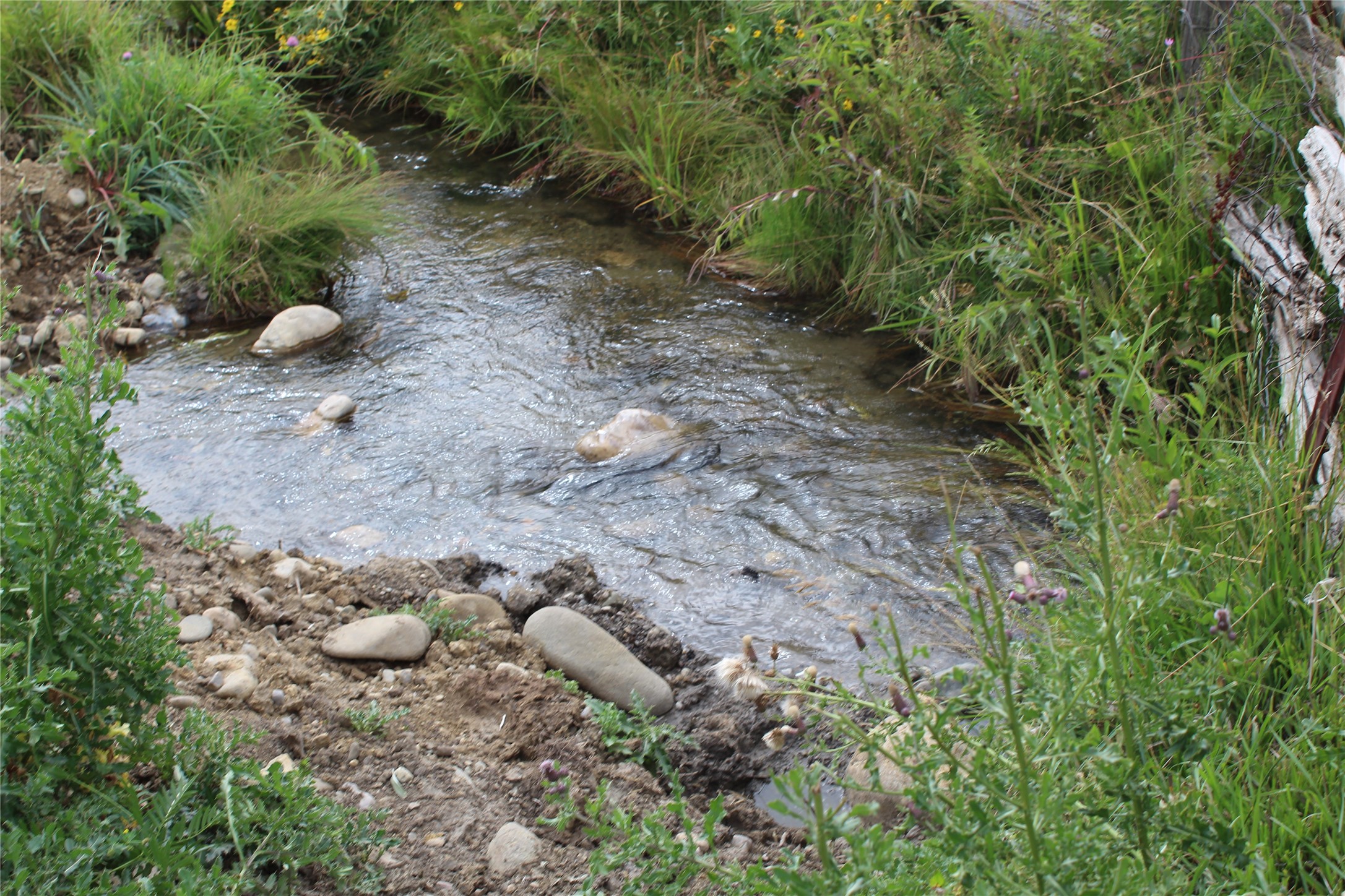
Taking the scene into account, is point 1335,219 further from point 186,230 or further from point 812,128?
point 186,230

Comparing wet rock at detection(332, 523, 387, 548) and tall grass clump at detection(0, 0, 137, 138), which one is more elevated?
tall grass clump at detection(0, 0, 137, 138)

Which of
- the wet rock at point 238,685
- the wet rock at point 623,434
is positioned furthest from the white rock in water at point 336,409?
the wet rock at point 238,685

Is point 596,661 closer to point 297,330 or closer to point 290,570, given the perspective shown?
point 290,570

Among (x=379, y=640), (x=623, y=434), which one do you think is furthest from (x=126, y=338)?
(x=379, y=640)

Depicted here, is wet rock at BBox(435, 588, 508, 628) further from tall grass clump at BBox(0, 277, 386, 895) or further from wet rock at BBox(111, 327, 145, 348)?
wet rock at BBox(111, 327, 145, 348)

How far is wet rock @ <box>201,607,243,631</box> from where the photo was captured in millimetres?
2461

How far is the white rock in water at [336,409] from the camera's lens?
431 cm

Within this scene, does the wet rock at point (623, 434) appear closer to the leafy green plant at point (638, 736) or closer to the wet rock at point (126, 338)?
the leafy green plant at point (638, 736)

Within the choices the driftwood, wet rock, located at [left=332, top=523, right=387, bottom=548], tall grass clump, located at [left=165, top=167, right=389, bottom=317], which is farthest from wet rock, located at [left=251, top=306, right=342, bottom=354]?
the driftwood

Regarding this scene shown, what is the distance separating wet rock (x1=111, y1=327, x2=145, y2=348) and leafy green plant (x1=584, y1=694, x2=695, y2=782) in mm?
3582

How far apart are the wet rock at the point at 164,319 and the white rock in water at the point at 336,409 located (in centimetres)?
131

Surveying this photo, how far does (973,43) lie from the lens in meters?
4.46

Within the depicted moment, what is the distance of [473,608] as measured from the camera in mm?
2859

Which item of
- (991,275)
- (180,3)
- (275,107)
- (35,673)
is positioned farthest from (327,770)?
(180,3)
